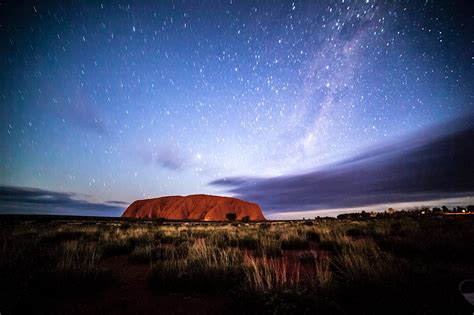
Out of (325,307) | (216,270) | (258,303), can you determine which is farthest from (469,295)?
(216,270)

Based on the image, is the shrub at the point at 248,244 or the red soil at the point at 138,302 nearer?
the red soil at the point at 138,302

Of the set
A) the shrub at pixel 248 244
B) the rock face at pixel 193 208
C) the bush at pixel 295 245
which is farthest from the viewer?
the rock face at pixel 193 208

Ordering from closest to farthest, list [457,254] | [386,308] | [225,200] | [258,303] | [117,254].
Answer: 1. [386,308]
2. [258,303]
3. [457,254]
4. [117,254]
5. [225,200]

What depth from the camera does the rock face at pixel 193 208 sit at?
116387mm

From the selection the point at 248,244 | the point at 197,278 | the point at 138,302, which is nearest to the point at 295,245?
the point at 248,244

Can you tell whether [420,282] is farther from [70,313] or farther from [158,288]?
[70,313]

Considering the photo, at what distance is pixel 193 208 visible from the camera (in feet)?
Answer: 403

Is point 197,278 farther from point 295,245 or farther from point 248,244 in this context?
point 295,245

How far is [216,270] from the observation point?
492cm

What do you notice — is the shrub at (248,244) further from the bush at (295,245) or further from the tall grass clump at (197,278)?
the tall grass clump at (197,278)

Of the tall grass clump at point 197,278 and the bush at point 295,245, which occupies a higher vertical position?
the tall grass clump at point 197,278

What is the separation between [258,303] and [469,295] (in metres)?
2.40

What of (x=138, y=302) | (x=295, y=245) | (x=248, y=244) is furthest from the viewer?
(x=248, y=244)

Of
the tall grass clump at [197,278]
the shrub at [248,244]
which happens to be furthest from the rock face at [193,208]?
the tall grass clump at [197,278]
